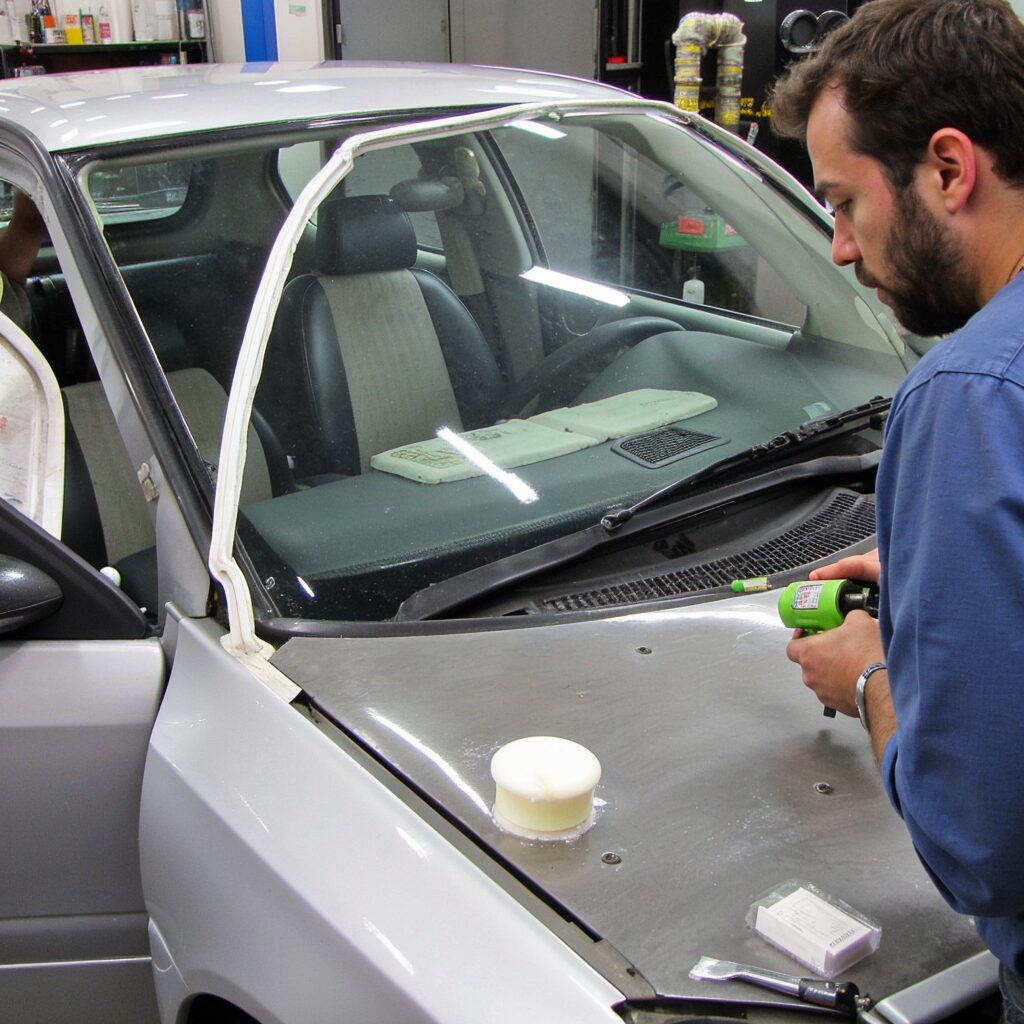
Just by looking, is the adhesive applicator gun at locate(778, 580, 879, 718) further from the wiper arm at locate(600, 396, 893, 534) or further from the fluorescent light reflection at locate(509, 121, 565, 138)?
the fluorescent light reflection at locate(509, 121, 565, 138)

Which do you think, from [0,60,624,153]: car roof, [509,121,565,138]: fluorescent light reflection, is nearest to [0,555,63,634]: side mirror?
[0,60,624,153]: car roof

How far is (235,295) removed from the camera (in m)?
1.91

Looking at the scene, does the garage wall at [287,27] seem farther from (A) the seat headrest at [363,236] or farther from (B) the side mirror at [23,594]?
(B) the side mirror at [23,594]

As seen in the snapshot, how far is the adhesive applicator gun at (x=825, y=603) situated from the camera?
4.32ft

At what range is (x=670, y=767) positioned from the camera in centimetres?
129

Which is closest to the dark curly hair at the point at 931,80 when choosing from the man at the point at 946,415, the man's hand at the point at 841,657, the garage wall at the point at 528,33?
the man at the point at 946,415

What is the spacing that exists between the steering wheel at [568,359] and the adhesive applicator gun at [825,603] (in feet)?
2.48

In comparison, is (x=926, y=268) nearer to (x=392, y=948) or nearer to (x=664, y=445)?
(x=392, y=948)

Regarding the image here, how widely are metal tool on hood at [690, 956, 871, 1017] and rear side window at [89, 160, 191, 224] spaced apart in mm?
1390

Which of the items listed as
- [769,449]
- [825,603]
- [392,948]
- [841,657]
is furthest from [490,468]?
[392,948]

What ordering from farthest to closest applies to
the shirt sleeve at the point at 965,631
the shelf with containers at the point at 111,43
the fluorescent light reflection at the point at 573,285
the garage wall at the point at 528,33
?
the shelf with containers at the point at 111,43 → the garage wall at the point at 528,33 → the fluorescent light reflection at the point at 573,285 → the shirt sleeve at the point at 965,631

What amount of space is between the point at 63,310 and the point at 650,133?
1.19m

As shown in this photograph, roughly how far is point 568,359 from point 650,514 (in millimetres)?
442

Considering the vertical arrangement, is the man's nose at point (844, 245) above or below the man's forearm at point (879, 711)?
above
